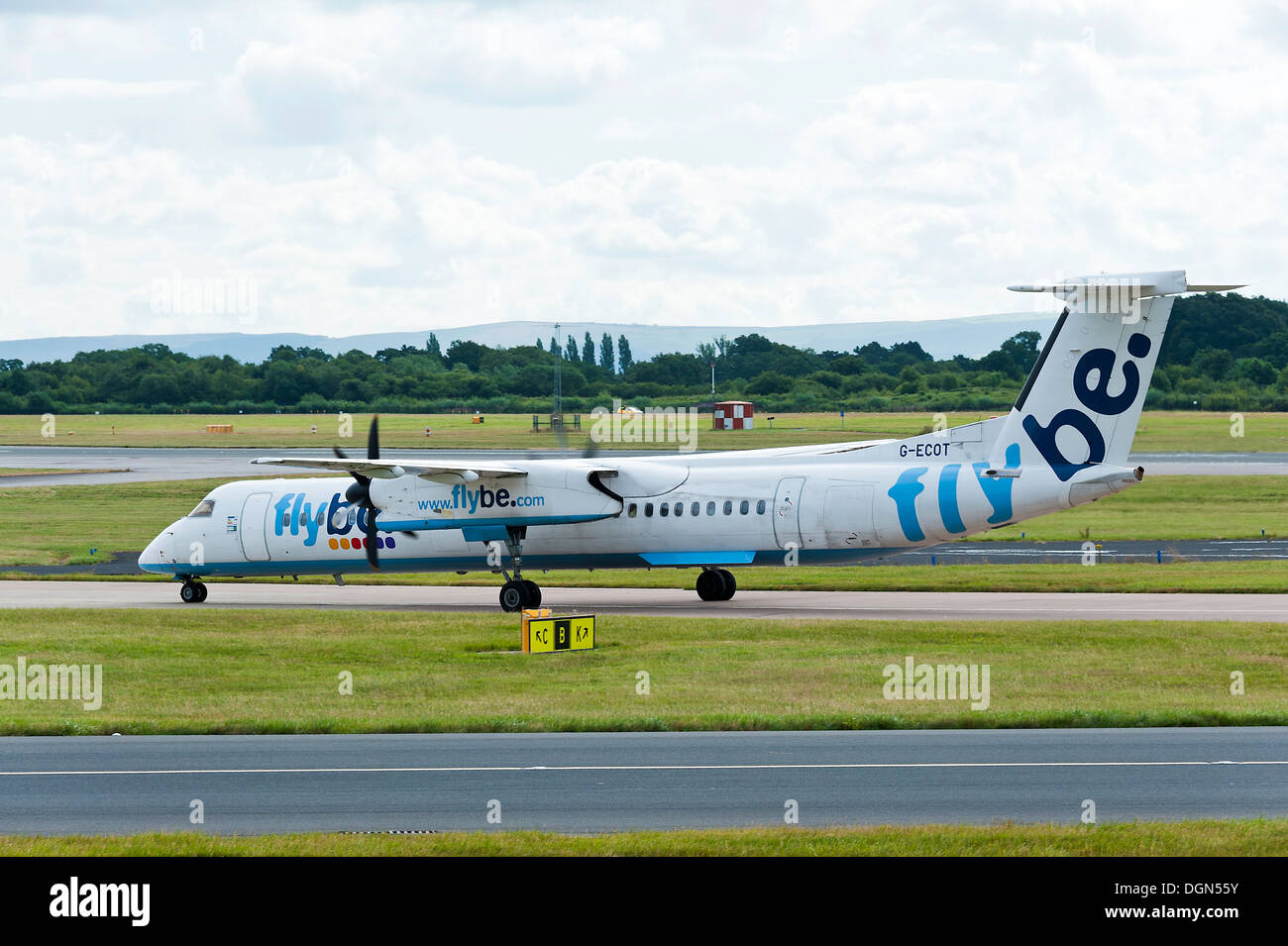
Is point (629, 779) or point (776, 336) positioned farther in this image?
point (776, 336)

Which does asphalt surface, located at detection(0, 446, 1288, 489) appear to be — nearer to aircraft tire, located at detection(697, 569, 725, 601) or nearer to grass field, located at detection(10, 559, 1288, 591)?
grass field, located at detection(10, 559, 1288, 591)

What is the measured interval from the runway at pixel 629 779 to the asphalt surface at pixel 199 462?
45847 mm

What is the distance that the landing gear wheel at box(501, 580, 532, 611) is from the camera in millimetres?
32781

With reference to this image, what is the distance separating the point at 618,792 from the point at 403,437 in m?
83.3

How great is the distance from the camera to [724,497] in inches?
1284

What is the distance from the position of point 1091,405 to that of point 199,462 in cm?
6329

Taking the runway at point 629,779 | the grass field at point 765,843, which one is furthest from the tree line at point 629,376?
the grass field at point 765,843

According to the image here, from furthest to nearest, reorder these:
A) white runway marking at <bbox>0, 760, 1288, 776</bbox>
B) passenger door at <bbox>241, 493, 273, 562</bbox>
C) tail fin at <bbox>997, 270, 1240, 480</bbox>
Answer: passenger door at <bbox>241, 493, 273, 562</bbox> < tail fin at <bbox>997, 270, 1240, 480</bbox> < white runway marking at <bbox>0, 760, 1288, 776</bbox>

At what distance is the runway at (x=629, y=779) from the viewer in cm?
1294

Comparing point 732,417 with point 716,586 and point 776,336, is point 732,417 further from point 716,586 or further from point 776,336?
point 716,586

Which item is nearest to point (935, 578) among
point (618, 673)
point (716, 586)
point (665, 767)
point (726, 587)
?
point (726, 587)

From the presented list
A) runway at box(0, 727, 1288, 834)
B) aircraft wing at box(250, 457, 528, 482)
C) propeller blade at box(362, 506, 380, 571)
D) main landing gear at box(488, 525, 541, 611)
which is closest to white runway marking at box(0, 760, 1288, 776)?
runway at box(0, 727, 1288, 834)

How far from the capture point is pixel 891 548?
3100 cm

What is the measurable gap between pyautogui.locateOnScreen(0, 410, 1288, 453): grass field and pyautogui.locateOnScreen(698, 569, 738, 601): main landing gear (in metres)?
34.2
